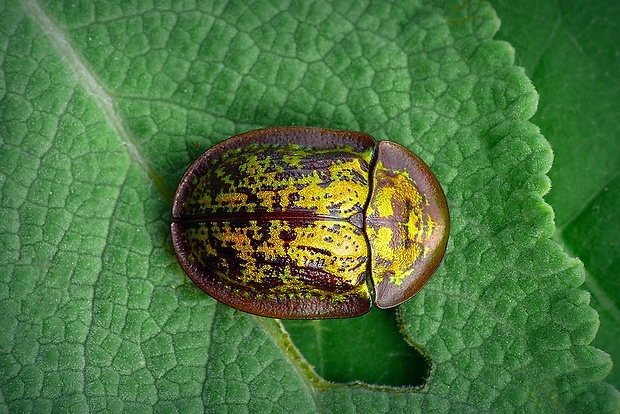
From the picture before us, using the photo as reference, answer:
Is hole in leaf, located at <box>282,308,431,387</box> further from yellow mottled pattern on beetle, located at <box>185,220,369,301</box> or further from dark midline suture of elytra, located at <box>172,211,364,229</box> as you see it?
dark midline suture of elytra, located at <box>172,211,364,229</box>

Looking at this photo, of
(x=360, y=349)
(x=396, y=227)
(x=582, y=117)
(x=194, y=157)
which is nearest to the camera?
(x=396, y=227)

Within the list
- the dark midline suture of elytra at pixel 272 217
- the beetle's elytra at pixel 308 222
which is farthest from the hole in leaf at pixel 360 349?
the dark midline suture of elytra at pixel 272 217

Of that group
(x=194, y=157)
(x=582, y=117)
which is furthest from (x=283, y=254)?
(x=582, y=117)

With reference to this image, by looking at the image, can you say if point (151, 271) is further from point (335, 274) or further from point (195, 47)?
point (195, 47)

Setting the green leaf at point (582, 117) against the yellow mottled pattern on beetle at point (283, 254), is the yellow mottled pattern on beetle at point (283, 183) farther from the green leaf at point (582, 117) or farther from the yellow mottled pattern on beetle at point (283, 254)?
the green leaf at point (582, 117)

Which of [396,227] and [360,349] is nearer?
Answer: [396,227]

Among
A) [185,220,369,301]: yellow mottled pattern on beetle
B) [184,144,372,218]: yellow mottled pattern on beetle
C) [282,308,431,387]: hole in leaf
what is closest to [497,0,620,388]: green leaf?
[282,308,431,387]: hole in leaf

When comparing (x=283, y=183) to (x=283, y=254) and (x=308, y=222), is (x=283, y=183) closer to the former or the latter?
(x=308, y=222)
